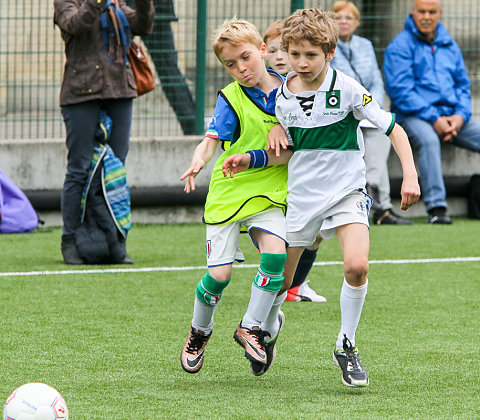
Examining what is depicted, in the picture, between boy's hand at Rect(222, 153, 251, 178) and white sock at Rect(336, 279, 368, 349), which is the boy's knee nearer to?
white sock at Rect(336, 279, 368, 349)

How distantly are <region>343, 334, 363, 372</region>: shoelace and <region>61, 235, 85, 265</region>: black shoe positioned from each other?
3.55 meters

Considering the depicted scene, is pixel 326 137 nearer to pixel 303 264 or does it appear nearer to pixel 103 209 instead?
pixel 303 264

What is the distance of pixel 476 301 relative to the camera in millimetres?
6148

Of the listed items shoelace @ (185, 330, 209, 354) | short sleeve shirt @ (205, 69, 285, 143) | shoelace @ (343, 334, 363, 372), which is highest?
short sleeve shirt @ (205, 69, 285, 143)

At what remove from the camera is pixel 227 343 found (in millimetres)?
5059

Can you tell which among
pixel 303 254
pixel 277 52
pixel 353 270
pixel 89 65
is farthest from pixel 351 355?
pixel 89 65

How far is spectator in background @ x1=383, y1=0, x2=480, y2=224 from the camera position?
988 cm

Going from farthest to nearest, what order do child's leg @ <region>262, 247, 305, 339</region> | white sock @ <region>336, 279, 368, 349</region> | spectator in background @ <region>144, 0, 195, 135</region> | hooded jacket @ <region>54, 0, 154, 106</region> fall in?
1. spectator in background @ <region>144, 0, 195, 135</region>
2. hooded jacket @ <region>54, 0, 154, 106</region>
3. child's leg @ <region>262, 247, 305, 339</region>
4. white sock @ <region>336, 279, 368, 349</region>

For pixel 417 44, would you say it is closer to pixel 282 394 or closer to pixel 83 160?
pixel 83 160

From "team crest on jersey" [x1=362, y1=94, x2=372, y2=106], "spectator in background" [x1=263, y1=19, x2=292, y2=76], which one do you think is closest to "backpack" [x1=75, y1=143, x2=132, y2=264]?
"spectator in background" [x1=263, y1=19, x2=292, y2=76]

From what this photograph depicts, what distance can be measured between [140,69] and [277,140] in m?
3.42

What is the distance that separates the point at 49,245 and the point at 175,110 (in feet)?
7.68

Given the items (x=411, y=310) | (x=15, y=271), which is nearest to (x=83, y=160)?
(x=15, y=271)

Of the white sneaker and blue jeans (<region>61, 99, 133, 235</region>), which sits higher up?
blue jeans (<region>61, 99, 133, 235</region>)
